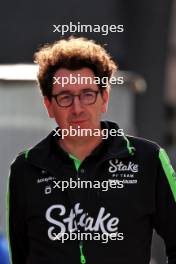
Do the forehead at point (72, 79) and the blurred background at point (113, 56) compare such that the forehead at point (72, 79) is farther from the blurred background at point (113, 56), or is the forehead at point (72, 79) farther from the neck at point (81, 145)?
the blurred background at point (113, 56)

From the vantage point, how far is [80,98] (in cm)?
305

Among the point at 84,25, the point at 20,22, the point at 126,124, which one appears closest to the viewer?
the point at 84,25

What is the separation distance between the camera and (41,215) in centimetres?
301

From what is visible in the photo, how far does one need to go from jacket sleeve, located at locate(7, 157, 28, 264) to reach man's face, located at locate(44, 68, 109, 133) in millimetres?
230

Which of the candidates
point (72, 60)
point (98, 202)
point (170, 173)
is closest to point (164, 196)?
point (170, 173)

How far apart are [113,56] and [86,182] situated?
5.04 ft

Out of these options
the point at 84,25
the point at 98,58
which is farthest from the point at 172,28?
the point at 98,58

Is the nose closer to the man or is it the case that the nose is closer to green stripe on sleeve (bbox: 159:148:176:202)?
the man

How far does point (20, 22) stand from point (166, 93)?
93.4 inches

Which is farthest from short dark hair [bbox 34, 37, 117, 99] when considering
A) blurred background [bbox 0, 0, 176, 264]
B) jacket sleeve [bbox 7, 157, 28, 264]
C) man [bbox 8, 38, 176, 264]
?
blurred background [bbox 0, 0, 176, 264]

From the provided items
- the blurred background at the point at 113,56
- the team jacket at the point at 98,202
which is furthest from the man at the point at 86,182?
the blurred background at the point at 113,56

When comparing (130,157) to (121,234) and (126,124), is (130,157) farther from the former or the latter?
(126,124)

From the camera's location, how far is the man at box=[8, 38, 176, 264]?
297 centimetres

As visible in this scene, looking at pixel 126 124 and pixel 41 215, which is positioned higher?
pixel 126 124
